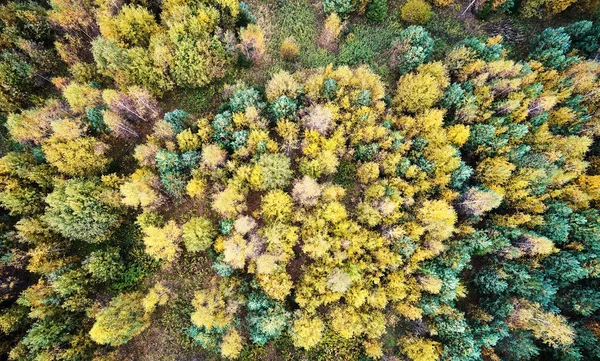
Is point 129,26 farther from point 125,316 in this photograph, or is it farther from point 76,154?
point 125,316

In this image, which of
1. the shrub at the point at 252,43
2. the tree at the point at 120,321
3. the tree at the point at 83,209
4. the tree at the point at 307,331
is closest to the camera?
the tree at the point at 120,321

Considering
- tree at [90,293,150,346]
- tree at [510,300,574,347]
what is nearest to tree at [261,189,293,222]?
tree at [90,293,150,346]

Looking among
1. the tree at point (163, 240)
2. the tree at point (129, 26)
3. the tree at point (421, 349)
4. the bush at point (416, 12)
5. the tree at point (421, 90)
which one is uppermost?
the bush at point (416, 12)

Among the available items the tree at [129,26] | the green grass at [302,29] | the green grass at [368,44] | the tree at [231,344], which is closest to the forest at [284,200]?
the tree at [231,344]

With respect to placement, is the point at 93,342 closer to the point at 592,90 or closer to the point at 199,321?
the point at 199,321

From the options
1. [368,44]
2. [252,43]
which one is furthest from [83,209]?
[368,44]

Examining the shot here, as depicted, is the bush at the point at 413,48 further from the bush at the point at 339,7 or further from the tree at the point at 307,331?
the tree at the point at 307,331
